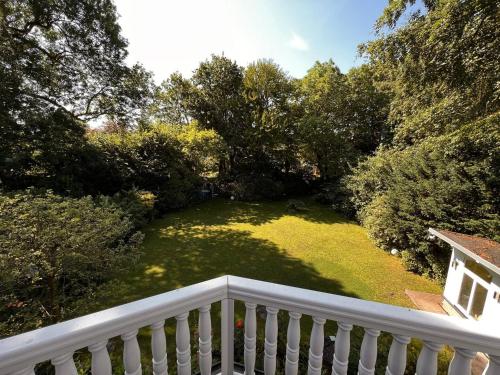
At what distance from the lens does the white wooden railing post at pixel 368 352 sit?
1263mm

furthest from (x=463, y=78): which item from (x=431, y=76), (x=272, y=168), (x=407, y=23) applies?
(x=272, y=168)

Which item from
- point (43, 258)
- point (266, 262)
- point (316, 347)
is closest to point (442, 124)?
point (266, 262)

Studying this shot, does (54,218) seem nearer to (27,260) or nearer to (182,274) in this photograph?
(27,260)

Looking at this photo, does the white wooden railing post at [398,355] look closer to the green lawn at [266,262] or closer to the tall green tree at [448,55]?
the green lawn at [266,262]

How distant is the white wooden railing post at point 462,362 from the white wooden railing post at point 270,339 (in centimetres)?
91

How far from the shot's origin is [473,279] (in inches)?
205

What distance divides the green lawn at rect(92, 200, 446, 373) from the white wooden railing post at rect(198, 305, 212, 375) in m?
1.53

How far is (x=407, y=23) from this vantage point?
577 centimetres

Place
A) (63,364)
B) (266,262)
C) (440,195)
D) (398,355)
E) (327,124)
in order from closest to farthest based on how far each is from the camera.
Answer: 1. (63,364)
2. (398,355)
3. (440,195)
4. (266,262)
5. (327,124)

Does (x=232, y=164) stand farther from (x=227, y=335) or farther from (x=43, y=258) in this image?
(x=227, y=335)

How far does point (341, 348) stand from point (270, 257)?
Answer: 6555 millimetres

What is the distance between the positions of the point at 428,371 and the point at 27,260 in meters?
4.24

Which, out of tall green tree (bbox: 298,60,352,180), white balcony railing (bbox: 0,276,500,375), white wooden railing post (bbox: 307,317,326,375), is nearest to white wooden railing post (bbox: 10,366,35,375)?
Result: white balcony railing (bbox: 0,276,500,375)

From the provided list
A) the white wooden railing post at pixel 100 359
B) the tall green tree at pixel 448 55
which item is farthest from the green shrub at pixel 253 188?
the white wooden railing post at pixel 100 359
